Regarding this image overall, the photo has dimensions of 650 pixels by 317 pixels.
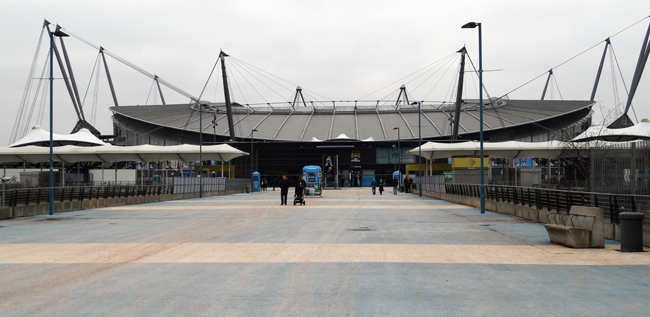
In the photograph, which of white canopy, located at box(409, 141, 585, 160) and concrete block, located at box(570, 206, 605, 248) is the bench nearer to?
concrete block, located at box(570, 206, 605, 248)

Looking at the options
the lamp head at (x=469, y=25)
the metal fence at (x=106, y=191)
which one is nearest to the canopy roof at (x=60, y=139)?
the metal fence at (x=106, y=191)

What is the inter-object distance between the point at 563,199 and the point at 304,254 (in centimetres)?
1018

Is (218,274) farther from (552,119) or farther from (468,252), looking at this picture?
(552,119)

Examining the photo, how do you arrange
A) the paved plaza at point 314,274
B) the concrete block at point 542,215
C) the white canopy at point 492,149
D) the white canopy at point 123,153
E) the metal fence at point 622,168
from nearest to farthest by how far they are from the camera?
the paved plaza at point 314,274, the metal fence at point 622,168, the concrete block at point 542,215, the white canopy at point 492,149, the white canopy at point 123,153

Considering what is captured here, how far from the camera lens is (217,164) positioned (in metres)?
110

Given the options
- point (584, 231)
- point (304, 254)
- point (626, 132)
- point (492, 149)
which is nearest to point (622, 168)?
point (584, 231)

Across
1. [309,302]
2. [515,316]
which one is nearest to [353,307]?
[309,302]

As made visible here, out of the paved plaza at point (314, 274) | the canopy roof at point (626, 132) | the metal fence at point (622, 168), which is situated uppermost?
the canopy roof at point (626, 132)

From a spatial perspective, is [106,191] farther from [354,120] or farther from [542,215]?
[354,120]

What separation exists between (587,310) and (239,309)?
416 cm

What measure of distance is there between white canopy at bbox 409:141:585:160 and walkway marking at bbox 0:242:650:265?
159 feet

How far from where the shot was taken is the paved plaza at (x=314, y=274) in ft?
23.8

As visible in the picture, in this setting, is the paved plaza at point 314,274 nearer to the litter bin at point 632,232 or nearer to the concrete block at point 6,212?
the litter bin at point 632,232

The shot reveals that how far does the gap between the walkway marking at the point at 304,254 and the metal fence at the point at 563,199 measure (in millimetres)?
1242
